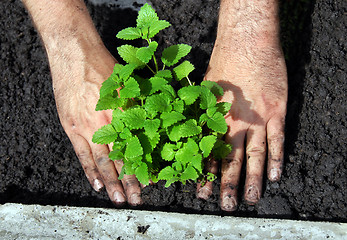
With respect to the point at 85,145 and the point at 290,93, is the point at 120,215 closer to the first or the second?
the point at 85,145

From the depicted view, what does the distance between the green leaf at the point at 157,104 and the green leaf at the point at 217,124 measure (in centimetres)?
19

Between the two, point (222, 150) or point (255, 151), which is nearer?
point (222, 150)

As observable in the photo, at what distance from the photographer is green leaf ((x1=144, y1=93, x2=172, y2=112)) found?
1.73 metres

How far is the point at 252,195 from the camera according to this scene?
2184mm

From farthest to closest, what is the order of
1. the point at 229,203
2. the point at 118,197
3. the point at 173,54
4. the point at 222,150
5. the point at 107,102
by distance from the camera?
the point at 118,197 < the point at 229,203 < the point at 222,150 < the point at 173,54 < the point at 107,102

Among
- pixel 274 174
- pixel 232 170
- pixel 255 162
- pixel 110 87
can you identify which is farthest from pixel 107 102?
pixel 274 174

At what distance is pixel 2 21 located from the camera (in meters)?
2.96

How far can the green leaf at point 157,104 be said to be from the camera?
5.66 ft

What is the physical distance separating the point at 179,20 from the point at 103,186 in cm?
129

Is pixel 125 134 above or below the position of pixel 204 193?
above

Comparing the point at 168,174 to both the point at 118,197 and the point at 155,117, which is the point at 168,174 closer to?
the point at 155,117

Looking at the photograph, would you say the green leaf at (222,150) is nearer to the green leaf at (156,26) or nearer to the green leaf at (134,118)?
the green leaf at (134,118)

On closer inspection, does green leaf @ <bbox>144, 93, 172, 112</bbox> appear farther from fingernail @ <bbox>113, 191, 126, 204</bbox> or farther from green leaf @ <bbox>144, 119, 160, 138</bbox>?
fingernail @ <bbox>113, 191, 126, 204</bbox>

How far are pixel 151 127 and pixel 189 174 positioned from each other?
0.28 m
